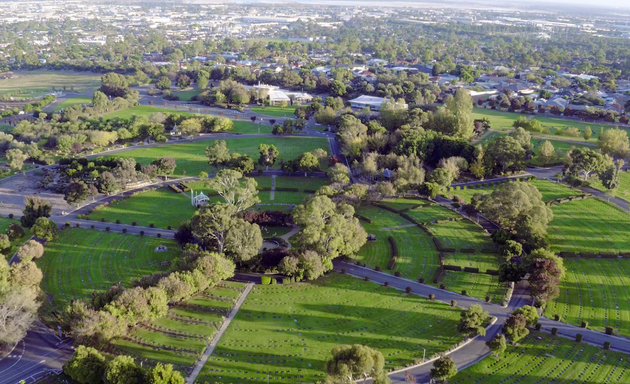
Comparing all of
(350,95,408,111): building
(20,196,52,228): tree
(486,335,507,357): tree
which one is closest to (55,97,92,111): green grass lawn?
(350,95,408,111): building

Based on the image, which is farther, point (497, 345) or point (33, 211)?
point (33, 211)

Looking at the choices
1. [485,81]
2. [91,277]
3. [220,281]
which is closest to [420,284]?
[220,281]

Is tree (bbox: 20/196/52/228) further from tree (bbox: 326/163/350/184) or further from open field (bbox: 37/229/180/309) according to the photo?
tree (bbox: 326/163/350/184)

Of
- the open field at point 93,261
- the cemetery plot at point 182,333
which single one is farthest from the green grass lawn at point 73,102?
the cemetery plot at point 182,333

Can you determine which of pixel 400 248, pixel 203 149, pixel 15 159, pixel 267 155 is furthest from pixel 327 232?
pixel 15 159

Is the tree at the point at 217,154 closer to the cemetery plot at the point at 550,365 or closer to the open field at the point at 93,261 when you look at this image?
the open field at the point at 93,261

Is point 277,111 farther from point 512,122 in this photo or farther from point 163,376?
point 163,376

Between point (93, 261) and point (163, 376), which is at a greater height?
point (163, 376)
